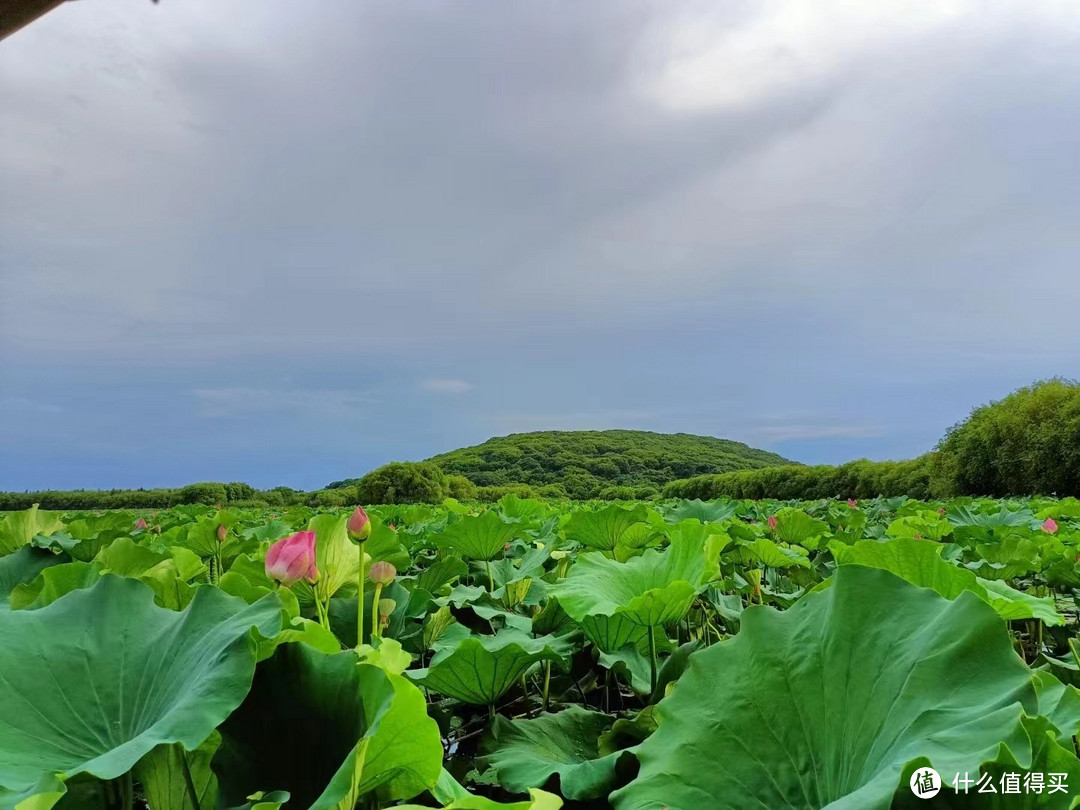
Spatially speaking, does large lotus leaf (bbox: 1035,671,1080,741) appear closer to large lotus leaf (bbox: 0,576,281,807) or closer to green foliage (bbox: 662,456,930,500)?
large lotus leaf (bbox: 0,576,281,807)

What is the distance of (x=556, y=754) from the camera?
71 cm

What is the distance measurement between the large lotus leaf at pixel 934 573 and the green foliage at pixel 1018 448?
52.6ft

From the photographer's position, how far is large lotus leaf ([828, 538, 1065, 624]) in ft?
2.58

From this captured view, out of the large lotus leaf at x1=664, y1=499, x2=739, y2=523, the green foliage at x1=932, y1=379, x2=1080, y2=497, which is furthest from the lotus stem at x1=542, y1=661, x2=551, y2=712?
the green foliage at x1=932, y1=379, x2=1080, y2=497

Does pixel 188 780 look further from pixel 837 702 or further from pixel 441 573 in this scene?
pixel 441 573

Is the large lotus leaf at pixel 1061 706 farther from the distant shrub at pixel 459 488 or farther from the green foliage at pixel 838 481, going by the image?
the distant shrub at pixel 459 488

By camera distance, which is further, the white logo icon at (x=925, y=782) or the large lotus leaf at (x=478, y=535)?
the large lotus leaf at (x=478, y=535)

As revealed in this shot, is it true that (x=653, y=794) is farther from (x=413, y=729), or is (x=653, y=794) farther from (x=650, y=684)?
(x=650, y=684)

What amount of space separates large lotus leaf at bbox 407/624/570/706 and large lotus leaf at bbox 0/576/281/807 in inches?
8.9

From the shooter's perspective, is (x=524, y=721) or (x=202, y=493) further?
(x=202, y=493)

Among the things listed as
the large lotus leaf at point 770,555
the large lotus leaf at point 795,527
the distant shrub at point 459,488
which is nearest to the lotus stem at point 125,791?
the large lotus leaf at point 770,555

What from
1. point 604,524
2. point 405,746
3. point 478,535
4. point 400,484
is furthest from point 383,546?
point 400,484

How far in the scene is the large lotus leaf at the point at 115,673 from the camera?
1.58ft

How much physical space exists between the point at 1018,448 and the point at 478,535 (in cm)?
1701
